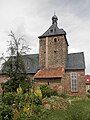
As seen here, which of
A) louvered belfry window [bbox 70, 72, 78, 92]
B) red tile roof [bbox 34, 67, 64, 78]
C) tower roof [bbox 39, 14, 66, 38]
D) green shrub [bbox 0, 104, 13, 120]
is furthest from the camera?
tower roof [bbox 39, 14, 66, 38]

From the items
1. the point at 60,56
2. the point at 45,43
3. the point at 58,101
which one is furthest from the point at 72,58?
the point at 58,101

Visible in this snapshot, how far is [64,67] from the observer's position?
37.3m

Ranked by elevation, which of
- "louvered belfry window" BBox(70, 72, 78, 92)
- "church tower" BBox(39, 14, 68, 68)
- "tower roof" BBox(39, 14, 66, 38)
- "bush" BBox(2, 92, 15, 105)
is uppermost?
"tower roof" BBox(39, 14, 66, 38)

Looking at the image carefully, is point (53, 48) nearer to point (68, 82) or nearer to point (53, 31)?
point (53, 31)

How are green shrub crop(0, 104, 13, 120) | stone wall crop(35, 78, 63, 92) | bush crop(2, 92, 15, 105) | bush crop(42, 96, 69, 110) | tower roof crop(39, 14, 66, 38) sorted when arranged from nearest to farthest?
1. green shrub crop(0, 104, 13, 120)
2. bush crop(42, 96, 69, 110)
3. bush crop(2, 92, 15, 105)
4. stone wall crop(35, 78, 63, 92)
5. tower roof crop(39, 14, 66, 38)

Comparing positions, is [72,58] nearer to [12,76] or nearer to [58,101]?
[12,76]

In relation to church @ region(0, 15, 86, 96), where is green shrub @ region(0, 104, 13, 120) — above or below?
below

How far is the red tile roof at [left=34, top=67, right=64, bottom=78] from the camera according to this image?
35.1 meters

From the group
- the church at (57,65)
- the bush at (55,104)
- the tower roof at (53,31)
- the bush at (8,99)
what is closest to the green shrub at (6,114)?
the bush at (55,104)

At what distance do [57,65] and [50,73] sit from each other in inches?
87.4

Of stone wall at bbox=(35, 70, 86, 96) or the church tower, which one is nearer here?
stone wall at bbox=(35, 70, 86, 96)

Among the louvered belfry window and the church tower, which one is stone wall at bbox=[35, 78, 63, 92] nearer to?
the louvered belfry window

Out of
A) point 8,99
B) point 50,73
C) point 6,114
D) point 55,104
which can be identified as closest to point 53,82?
point 50,73

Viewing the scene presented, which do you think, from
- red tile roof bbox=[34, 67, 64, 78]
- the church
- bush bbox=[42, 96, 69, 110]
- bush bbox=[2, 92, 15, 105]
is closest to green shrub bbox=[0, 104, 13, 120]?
bush bbox=[42, 96, 69, 110]
